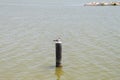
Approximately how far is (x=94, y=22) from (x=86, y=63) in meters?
19.2

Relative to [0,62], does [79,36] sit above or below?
above

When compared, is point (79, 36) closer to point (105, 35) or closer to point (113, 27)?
point (105, 35)

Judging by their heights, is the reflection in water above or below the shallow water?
below

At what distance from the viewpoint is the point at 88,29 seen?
1309 inches

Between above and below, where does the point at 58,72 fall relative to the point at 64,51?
below

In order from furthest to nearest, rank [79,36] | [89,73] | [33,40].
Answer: [79,36] → [33,40] → [89,73]

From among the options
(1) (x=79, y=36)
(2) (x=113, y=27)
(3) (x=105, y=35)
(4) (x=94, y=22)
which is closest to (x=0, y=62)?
(1) (x=79, y=36)

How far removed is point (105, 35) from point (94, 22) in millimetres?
9398

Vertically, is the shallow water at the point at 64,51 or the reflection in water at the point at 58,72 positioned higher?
the shallow water at the point at 64,51

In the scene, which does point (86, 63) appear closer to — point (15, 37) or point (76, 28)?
point (15, 37)

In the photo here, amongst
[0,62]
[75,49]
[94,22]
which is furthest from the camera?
[94,22]

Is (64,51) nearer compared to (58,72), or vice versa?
(58,72)

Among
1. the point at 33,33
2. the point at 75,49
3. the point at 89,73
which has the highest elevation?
the point at 33,33

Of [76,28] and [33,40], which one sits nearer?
[33,40]
